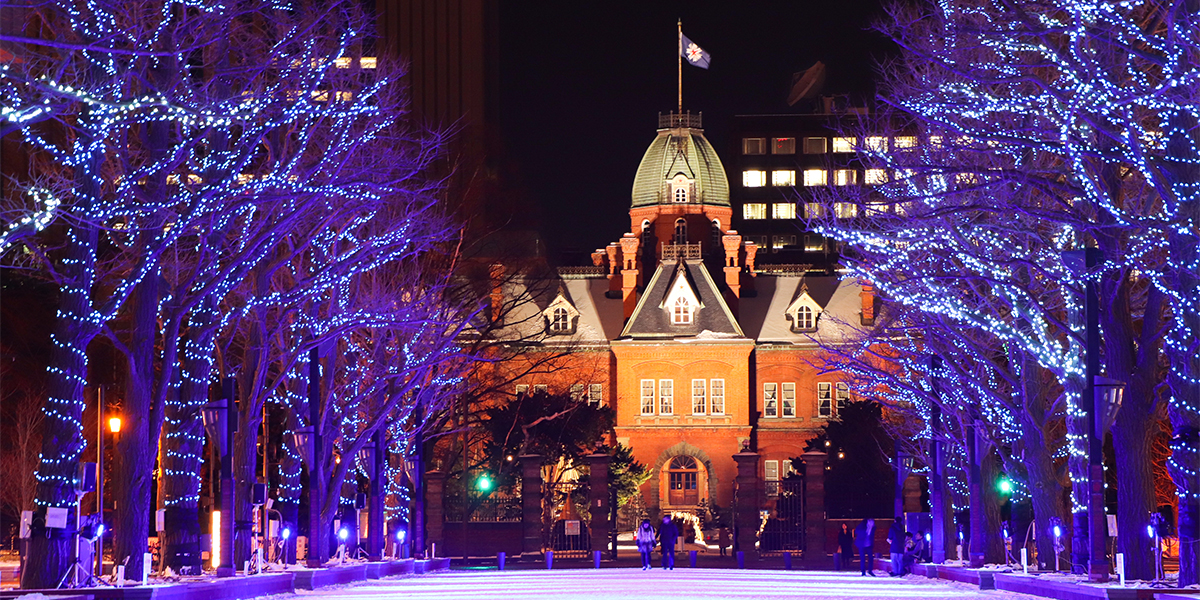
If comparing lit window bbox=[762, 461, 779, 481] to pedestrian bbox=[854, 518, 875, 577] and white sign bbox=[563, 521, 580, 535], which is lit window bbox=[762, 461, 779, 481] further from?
Answer: pedestrian bbox=[854, 518, 875, 577]

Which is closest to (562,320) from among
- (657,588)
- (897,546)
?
(897,546)

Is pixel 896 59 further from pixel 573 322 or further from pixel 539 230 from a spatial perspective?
pixel 573 322

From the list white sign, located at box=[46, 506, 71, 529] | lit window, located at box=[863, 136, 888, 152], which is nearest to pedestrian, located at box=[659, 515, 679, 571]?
lit window, located at box=[863, 136, 888, 152]

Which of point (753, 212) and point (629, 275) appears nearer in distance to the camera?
point (629, 275)

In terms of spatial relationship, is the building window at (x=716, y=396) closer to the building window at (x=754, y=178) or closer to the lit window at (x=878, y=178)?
the lit window at (x=878, y=178)

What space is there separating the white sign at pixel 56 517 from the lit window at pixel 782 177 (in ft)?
339

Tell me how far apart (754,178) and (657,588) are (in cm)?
9757

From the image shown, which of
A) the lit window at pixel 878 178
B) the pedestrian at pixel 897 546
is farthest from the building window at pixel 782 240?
the pedestrian at pixel 897 546

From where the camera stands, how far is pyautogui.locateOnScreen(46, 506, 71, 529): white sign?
52.4 ft

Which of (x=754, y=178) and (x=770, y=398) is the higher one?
(x=754, y=178)

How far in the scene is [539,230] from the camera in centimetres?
4044

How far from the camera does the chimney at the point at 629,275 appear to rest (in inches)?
3031

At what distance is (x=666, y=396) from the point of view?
7219cm

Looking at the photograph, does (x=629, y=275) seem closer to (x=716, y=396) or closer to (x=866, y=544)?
(x=716, y=396)
